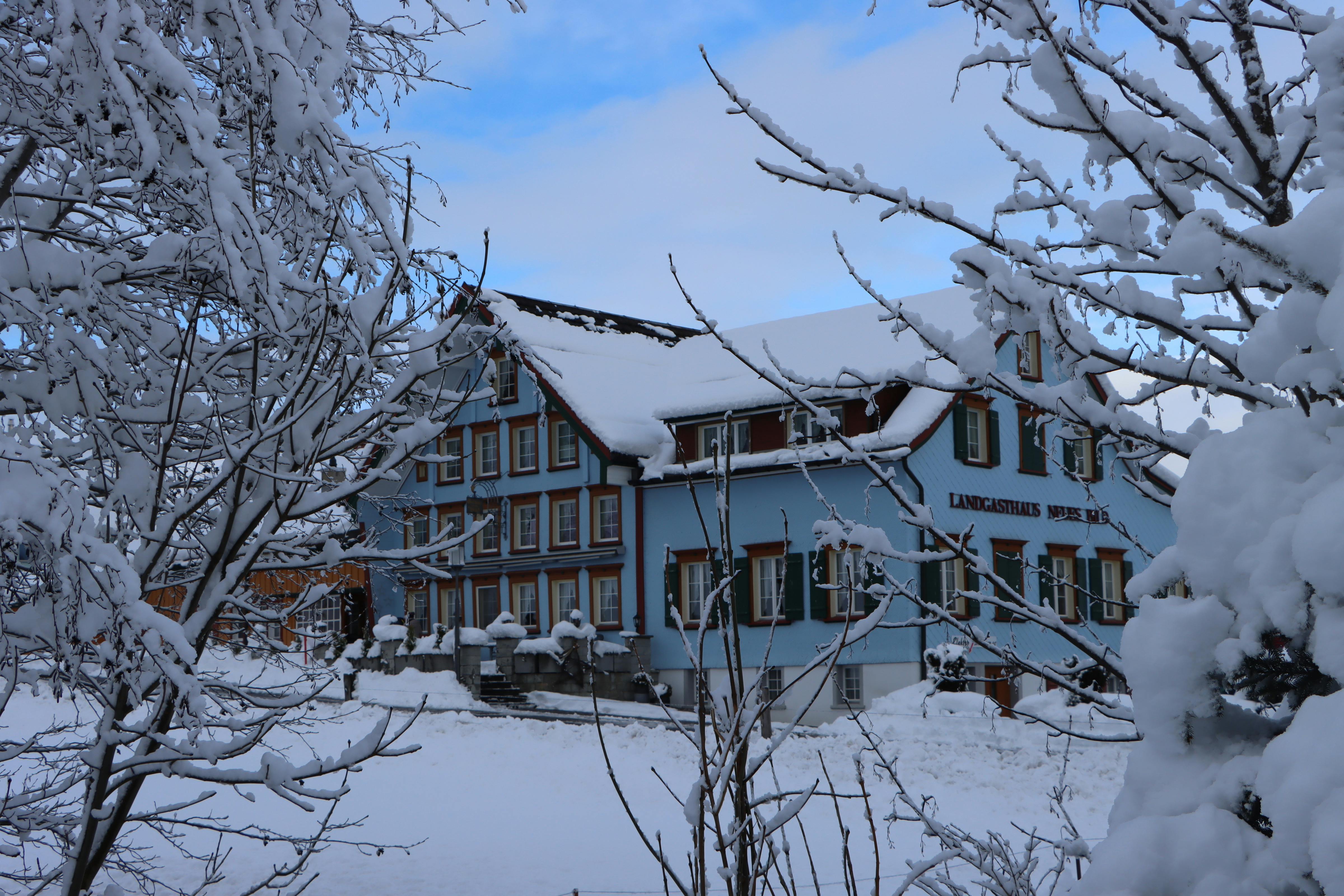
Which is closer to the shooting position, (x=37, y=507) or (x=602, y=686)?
(x=37, y=507)

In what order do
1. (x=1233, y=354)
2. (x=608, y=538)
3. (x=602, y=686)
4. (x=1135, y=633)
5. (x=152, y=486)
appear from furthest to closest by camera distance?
(x=608, y=538) → (x=602, y=686) → (x=152, y=486) → (x=1233, y=354) → (x=1135, y=633)

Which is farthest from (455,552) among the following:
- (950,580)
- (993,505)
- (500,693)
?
(993,505)

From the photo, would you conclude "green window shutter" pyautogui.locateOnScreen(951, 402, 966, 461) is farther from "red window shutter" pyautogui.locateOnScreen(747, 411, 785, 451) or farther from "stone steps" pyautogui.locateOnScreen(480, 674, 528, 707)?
"stone steps" pyautogui.locateOnScreen(480, 674, 528, 707)

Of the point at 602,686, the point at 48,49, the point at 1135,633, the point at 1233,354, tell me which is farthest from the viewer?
the point at 602,686

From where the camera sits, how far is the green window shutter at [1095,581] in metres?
28.2

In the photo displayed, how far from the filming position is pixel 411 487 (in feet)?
112

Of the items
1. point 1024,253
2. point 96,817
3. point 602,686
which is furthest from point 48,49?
point 602,686

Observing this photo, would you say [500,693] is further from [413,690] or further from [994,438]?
[994,438]

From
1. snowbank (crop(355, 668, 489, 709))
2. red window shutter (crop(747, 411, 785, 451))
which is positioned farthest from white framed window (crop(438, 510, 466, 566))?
red window shutter (crop(747, 411, 785, 451))

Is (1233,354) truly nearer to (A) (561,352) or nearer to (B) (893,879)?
(B) (893,879)

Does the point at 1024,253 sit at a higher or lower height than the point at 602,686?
higher

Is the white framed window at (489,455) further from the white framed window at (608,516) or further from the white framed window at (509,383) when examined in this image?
the white framed window at (608,516)

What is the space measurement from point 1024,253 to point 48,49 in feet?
13.3

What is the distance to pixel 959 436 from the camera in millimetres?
26781
